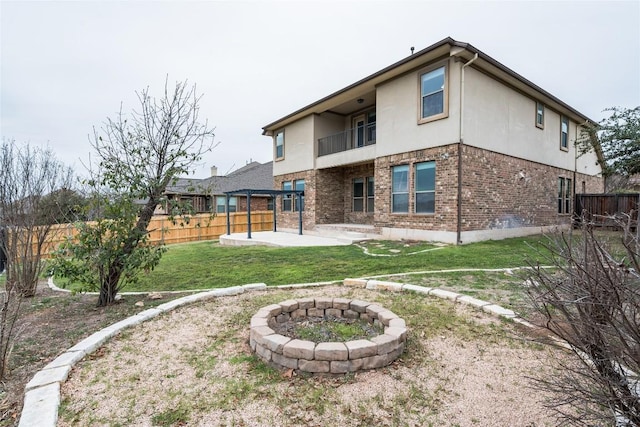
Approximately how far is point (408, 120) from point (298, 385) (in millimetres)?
10353

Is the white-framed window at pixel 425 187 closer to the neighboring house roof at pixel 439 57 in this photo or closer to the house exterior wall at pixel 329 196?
the neighboring house roof at pixel 439 57

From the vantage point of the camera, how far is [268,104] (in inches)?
899

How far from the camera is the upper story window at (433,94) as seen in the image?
32.9 feet

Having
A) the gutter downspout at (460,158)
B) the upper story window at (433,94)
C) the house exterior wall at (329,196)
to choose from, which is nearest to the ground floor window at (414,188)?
the gutter downspout at (460,158)

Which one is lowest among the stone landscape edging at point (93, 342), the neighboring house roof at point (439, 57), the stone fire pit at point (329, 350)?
the stone landscape edging at point (93, 342)

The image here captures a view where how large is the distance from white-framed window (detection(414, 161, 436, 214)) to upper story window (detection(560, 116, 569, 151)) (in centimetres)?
837

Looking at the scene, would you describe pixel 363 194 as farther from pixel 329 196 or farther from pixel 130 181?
pixel 130 181

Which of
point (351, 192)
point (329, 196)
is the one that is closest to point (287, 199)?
point (329, 196)

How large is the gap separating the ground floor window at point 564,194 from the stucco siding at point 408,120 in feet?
27.2

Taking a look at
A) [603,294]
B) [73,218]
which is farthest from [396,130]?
[603,294]

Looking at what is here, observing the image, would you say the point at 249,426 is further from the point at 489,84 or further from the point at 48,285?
the point at 489,84

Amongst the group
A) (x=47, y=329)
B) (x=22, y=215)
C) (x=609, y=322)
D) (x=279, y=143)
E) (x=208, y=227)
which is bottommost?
(x=47, y=329)

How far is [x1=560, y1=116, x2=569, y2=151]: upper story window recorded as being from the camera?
14.5 metres

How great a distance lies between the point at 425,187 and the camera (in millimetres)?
10789
